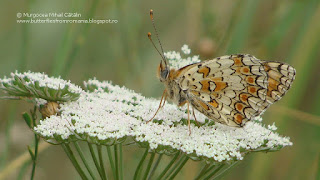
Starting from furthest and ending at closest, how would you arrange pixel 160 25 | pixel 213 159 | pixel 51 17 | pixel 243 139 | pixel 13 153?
pixel 160 25 → pixel 51 17 → pixel 13 153 → pixel 243 139 → pixel 213 159

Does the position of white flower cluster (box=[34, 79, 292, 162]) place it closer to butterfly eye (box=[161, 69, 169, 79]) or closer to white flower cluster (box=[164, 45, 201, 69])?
butterfly eye (box=[161, 69, 169, 79])

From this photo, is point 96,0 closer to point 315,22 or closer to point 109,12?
point 109,12

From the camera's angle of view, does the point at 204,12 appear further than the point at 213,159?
Yes

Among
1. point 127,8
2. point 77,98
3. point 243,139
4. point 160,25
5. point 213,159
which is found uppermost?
point 160,25

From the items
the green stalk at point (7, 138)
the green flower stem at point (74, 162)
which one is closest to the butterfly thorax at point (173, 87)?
the green flower stem at point (74, 162)

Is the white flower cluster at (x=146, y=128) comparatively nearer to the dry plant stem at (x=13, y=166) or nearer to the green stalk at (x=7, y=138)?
the green stalk at (x=7, y=138)

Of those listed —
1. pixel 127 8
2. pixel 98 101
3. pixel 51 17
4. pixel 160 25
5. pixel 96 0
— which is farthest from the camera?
pixel 160 25

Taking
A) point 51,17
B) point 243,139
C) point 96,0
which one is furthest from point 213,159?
point 51,17

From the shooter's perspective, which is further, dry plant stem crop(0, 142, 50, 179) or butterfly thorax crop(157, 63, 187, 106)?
dry plant stem crop(0, 142, 50, 179)

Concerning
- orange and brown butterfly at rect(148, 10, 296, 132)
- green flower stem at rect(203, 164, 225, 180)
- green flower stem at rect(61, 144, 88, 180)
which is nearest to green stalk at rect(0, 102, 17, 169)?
green flower stem at rect(61, 144, 88, 180)
